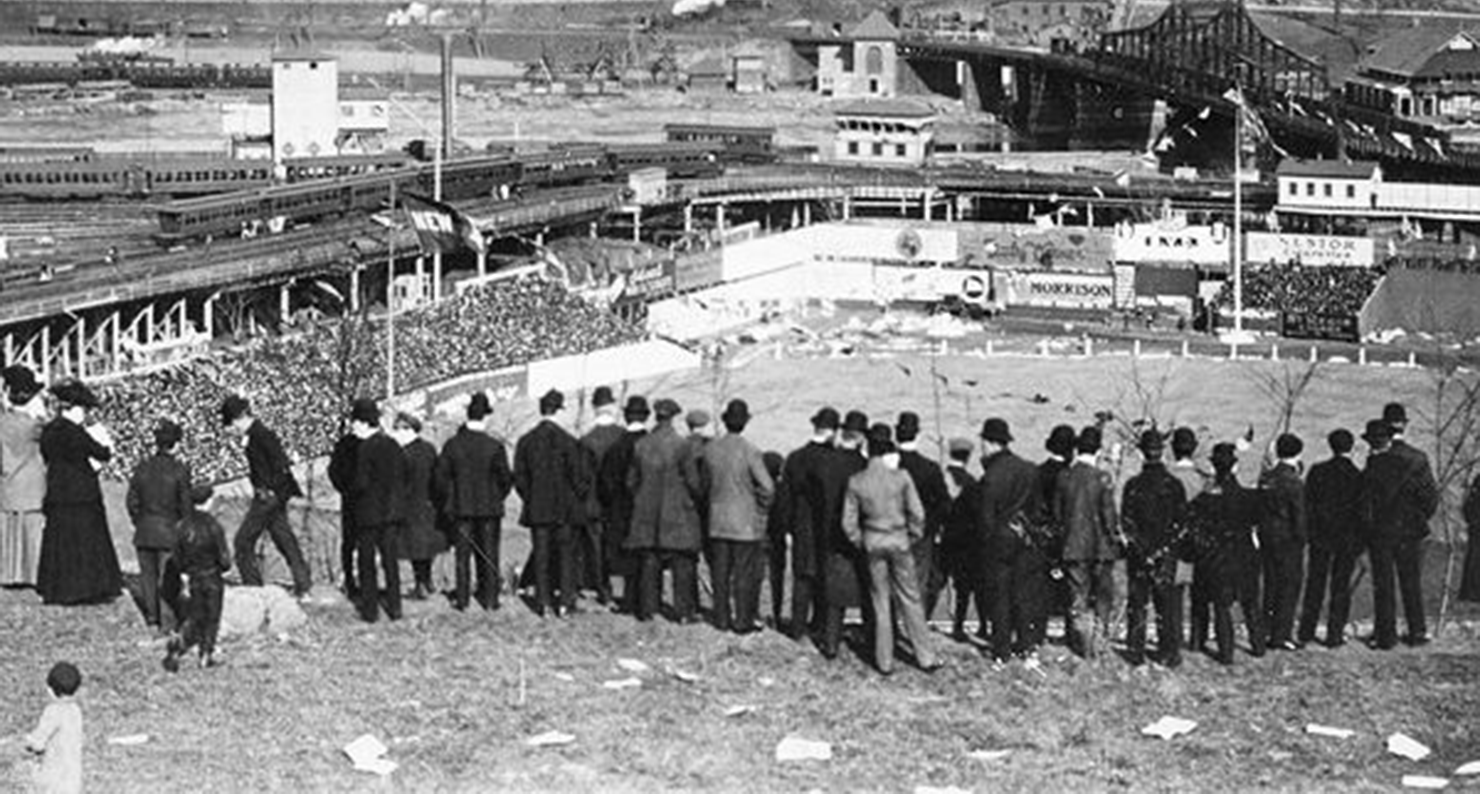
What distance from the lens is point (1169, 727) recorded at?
53.3 feet

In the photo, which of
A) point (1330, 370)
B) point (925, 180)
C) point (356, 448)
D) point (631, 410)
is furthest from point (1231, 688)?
point (925, 180)

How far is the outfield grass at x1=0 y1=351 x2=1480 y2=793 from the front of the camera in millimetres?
15336

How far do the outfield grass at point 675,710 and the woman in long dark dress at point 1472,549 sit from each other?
0.84 m

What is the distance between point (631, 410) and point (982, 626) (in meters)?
2.83

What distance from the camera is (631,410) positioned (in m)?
18.7

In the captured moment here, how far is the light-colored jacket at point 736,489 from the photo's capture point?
18047mm

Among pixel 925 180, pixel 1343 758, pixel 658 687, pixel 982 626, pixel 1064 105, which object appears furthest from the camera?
pixel 1064 105

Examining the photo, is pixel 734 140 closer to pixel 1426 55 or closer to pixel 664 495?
pixel 1426 55

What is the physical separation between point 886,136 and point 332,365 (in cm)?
4645

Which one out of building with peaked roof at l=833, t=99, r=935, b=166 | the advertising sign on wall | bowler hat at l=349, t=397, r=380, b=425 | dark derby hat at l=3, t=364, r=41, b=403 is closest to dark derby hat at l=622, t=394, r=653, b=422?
bowler hat at l=349, t=397, r=380, b=425

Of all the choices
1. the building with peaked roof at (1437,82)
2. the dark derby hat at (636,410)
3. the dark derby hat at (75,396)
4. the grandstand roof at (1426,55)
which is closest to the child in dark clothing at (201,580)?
the dark derby hat at (75,396)

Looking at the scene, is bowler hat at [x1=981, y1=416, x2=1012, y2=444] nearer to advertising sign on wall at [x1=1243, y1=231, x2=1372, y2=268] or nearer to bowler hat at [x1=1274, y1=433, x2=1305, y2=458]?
bowler hat at [x1=1274, y1=433, x2=1305, y2=458]

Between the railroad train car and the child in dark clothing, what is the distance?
6416 cm

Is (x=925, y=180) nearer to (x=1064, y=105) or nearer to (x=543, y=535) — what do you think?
(x=1064, y=105)
